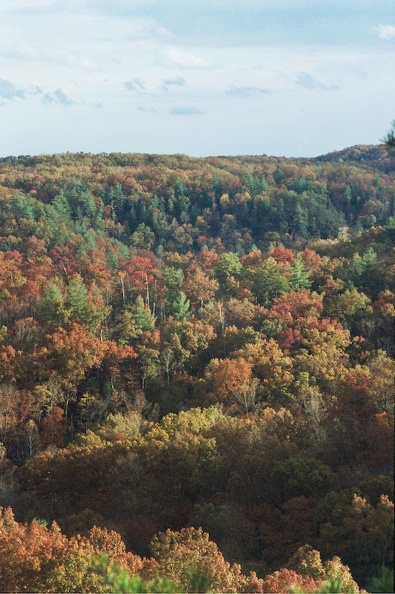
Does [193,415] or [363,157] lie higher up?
[363,157]

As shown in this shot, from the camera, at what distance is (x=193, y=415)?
40000 millimetres

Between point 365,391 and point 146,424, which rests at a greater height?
point 365,391

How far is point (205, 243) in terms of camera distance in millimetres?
124375

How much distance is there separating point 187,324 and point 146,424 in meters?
14.1

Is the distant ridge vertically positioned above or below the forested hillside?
above

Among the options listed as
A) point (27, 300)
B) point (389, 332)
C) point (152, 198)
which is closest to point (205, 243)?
point (152, 198)

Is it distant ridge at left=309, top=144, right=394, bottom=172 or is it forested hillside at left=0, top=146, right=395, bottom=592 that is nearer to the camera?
forested hillside at left=0, top=146, right=395, bottom=592

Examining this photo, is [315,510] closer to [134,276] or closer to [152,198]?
[134,276]

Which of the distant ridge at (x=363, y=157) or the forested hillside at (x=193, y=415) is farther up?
the distant ridge at (x=363, y=157)

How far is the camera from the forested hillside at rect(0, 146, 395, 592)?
71.3ft

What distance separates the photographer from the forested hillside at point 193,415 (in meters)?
21.7

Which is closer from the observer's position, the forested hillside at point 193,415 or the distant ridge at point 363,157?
the forested hillside at point 193,415

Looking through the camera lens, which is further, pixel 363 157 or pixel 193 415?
pixel 363 157

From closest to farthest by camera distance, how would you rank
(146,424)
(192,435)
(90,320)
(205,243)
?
(192,435), (146,424), (90,320), (205,243)
